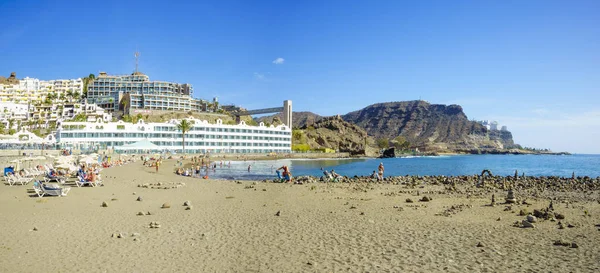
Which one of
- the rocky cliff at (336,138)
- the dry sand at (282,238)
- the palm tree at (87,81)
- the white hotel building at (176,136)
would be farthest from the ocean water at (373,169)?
the palm tree at (87,81)

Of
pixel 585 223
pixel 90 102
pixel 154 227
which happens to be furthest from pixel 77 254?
pixel 90 102

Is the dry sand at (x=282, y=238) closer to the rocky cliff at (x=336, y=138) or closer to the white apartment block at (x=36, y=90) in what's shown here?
the rocky cliff at (x=336, y=138)

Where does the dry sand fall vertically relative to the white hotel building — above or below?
below

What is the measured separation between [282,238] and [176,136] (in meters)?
85.0

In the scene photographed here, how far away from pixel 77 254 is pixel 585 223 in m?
17.2

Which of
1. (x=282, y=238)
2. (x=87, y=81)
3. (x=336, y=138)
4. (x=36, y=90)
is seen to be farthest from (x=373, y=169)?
(x=36, y=90)

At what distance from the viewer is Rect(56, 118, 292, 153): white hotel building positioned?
78125 millimetres

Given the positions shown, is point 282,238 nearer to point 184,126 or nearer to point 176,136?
point 184,126

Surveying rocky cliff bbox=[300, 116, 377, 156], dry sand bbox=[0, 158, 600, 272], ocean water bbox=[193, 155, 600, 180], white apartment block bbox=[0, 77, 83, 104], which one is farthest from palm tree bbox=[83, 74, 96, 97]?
dry sand bbox=[0, 158, 600, 272]

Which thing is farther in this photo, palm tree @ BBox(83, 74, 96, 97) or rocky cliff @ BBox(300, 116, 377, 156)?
rocky cliff @ BBox(300, 116, 377, 156)

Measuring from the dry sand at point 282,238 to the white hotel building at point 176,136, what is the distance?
6094 cm

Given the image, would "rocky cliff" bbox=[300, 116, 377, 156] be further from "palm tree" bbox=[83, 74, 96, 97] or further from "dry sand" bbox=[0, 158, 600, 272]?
"dry sand" bbox=[0, 158, 600, 272]

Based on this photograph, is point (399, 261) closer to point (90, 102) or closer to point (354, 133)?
point (90, 102)

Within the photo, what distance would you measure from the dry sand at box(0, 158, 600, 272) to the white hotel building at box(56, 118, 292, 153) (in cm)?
6094
